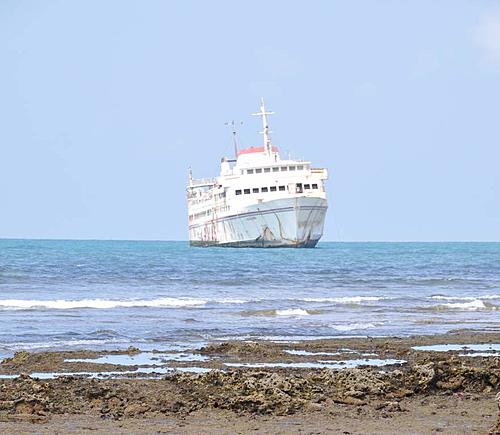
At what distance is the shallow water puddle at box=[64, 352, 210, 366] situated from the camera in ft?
46.4

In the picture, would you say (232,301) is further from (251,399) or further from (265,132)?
(265,132)

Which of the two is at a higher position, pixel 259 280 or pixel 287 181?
pixel 287 181

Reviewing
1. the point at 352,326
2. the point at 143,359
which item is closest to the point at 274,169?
the point at 352,326

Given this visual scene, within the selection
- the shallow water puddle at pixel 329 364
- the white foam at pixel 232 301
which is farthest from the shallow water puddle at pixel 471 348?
the white foam at pixel 232 301

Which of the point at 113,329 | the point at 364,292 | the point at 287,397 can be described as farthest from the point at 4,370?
the point at 364,292

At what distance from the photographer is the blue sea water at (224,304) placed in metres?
19.6

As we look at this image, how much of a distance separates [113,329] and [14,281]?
2179 cm

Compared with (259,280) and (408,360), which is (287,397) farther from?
(259,280)

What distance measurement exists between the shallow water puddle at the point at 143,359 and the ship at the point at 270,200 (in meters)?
69.6

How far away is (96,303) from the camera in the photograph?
29594mm

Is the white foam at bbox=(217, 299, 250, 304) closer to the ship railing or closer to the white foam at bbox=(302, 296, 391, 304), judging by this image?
the white foam at bbox=(302, 296, 391, 304)

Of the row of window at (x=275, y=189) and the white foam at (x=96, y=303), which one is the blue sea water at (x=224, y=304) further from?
the row of window at (x=275, y=189)

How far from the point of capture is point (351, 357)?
1495 cm

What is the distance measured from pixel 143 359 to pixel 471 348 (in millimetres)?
5152
